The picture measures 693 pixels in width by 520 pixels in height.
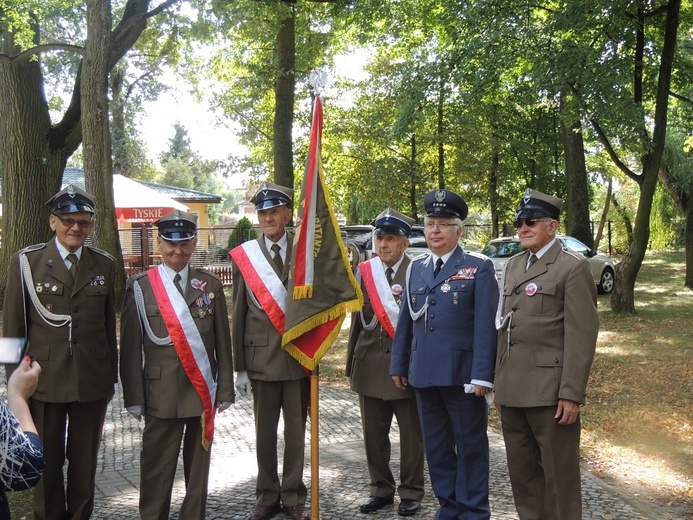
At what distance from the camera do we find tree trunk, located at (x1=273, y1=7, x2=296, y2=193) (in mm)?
16344

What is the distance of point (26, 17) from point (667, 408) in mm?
14017

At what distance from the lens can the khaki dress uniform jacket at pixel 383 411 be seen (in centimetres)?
496

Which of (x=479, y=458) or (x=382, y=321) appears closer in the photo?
(x=479, y=458)

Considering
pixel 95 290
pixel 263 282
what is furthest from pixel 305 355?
pixel 95 290

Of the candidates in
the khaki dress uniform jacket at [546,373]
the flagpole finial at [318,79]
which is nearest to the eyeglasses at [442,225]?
the khaki dress uniform jacket at [546,373]

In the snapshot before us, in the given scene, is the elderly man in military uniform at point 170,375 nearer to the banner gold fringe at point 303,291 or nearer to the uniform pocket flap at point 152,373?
the uniform pocket flap at point 152,373

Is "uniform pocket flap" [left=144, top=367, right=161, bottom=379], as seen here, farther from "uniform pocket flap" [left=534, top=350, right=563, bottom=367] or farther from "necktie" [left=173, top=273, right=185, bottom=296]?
"uniform pocket flap" [left=534, top=350, right=563, bottom=367]

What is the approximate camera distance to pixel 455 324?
14.4 feet

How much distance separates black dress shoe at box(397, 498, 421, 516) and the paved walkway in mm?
43

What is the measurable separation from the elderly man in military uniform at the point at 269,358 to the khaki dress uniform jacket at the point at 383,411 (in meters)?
0.48

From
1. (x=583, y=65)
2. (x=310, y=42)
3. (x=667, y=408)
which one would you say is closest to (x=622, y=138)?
(x=583, y=65)

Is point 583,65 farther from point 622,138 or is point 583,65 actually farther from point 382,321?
point 382,321

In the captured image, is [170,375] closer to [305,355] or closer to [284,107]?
[305,355]

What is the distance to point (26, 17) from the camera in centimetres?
1468
